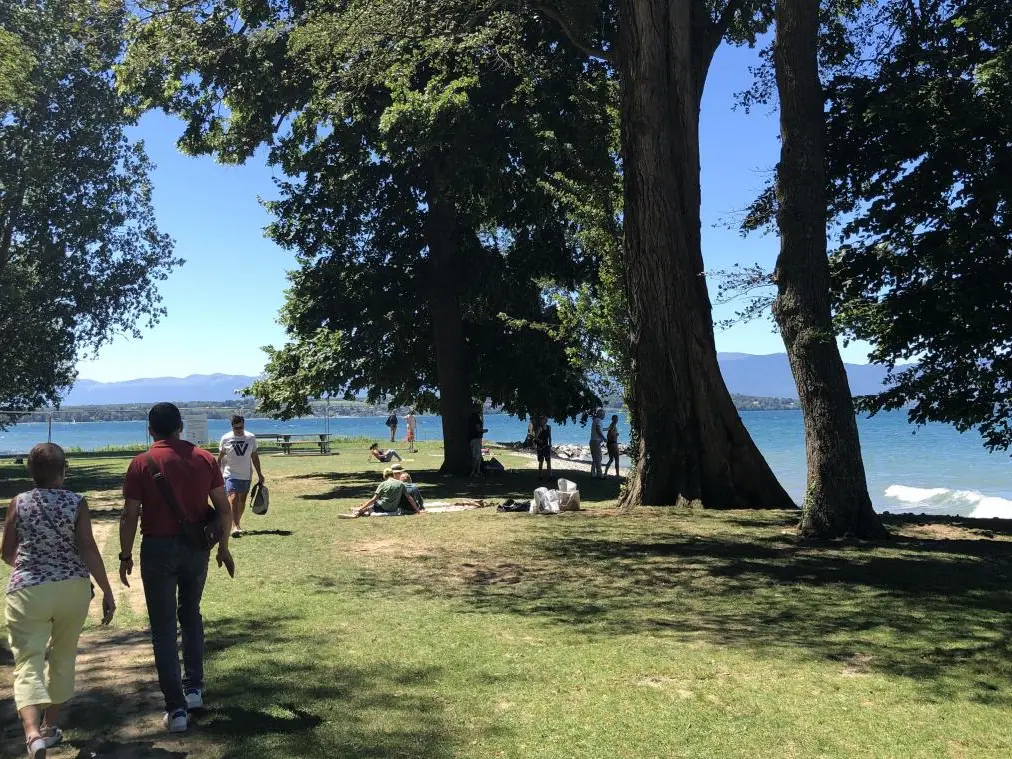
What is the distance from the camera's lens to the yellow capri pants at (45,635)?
410 centimetres

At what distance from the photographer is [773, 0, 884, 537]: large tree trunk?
10.5 meters

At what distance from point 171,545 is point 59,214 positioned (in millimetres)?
30008

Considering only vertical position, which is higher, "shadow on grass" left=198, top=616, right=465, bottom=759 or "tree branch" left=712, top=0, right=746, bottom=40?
"tree branch" left=712, top=0, right=746, bottom=40

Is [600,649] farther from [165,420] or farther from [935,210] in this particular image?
[935,210]

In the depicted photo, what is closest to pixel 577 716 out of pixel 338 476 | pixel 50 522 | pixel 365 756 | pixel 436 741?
pixel 436 741

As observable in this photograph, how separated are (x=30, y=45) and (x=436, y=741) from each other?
27.6 meters

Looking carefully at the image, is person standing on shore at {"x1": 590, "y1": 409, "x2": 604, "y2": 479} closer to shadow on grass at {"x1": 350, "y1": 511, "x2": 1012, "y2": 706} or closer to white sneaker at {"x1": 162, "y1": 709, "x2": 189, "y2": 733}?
shadow on grass at {"x1": 350, "y1": 511, "x2": 1012, "y2": 706}

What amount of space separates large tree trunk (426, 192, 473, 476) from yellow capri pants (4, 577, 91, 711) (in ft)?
58.7

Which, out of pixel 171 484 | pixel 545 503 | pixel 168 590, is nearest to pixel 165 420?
pixel 171 484

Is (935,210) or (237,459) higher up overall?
(935,210)

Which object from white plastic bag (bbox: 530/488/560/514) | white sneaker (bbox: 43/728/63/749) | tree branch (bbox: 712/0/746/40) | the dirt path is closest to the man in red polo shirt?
the dirt path

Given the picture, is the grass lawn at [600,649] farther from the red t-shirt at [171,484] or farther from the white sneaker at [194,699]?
the red t-shirt at [171,484]

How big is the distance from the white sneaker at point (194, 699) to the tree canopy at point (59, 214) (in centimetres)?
2069

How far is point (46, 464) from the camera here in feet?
14.1
